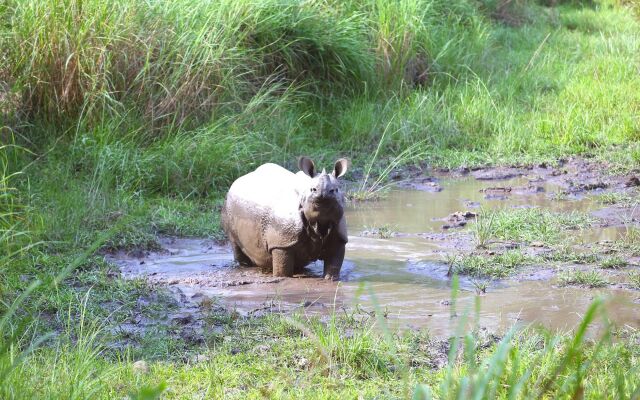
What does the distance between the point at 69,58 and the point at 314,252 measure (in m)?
3.24

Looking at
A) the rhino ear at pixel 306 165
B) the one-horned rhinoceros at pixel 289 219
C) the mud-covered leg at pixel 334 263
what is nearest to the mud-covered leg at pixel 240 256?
the one-horned rhinoceros at pixel 289 219

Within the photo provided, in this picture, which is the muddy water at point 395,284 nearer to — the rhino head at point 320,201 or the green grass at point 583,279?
the green grass at point 583,279

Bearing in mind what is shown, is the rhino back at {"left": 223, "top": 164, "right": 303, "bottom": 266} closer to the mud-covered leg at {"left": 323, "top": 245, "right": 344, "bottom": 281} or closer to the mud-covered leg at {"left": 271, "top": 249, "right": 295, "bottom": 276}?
the mud-covered leg at {"left": 271, "top": 249, "right": 295, "bottom": 276}

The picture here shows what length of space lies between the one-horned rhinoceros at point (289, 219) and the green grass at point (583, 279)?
1.32 metres

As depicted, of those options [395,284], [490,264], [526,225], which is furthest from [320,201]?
[526,225]

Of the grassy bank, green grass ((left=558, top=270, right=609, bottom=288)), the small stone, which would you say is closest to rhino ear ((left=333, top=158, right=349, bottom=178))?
the grassy bank

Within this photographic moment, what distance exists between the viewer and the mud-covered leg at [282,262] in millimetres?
5969

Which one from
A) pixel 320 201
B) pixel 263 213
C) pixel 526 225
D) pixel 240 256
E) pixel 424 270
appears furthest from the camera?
pixel 526 225

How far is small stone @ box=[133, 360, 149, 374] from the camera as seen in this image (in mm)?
4160

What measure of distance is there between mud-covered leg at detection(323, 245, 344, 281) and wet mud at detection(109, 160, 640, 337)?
0.08 meters

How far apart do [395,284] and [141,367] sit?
2118 millimetres

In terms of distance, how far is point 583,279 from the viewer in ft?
18.9

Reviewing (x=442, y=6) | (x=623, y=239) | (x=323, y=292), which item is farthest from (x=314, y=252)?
(x=442, y=6)

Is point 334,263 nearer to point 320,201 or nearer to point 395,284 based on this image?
point 395,284
